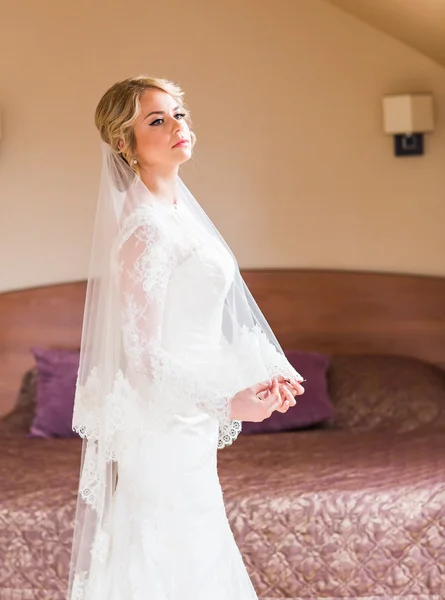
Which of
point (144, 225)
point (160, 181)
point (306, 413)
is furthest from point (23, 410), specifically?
point (144, 225)

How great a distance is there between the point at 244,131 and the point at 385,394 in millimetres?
1360

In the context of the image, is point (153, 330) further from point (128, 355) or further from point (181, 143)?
point (181, 143)

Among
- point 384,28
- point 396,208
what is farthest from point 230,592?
point 384,28

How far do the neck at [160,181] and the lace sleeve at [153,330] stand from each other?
0.20 m

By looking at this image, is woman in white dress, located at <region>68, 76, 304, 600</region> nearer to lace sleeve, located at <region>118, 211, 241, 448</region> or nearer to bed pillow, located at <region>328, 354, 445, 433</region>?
lace sleeve, located at <region>118, 211, 241, 448</region>

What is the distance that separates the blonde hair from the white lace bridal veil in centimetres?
3

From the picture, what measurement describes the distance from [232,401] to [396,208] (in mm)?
2663

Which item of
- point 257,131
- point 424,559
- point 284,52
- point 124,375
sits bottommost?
point 424,559

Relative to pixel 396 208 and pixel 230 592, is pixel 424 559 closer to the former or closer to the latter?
pixel 230 592

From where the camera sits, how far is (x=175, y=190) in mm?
2250

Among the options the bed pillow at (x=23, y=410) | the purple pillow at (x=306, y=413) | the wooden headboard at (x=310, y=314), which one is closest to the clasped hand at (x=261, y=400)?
the purple pillow at (x=306, y=413)

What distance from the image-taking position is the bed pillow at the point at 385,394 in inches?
153

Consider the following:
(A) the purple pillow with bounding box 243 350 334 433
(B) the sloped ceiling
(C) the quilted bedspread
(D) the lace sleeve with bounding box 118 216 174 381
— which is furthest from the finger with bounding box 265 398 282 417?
(B) the sloped ceiling

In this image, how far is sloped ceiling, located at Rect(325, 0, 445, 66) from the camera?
368cm
